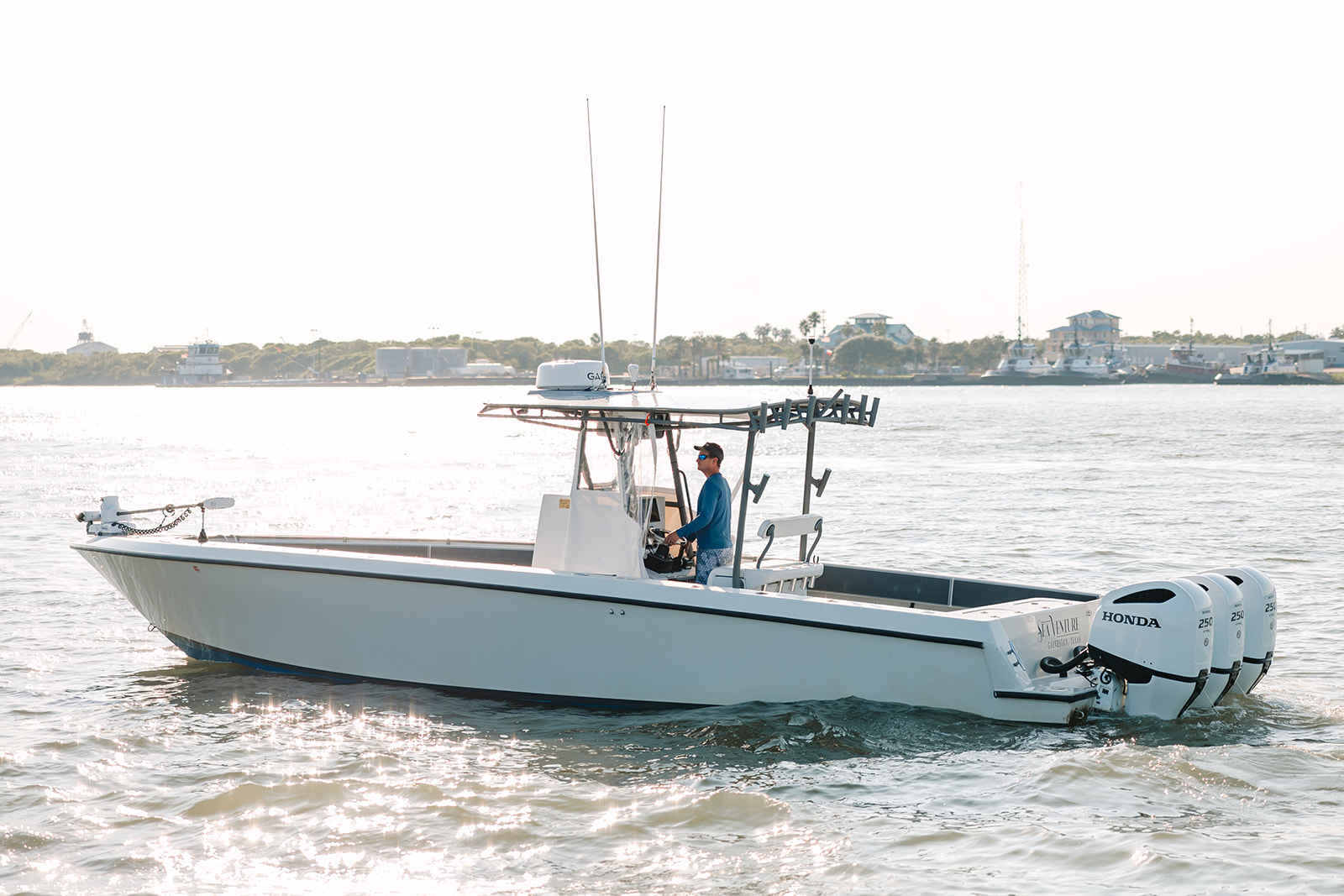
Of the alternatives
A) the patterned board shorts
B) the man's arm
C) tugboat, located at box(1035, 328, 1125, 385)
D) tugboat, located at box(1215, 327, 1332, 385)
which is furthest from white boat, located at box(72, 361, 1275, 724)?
tugboat, located at box(1215, 327, 1332, 385)

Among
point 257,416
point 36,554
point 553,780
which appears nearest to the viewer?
point 553,780

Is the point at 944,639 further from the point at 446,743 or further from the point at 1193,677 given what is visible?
the point at 446,743

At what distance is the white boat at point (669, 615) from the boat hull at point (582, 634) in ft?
0.04

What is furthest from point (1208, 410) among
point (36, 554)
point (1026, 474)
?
point (36, 554)

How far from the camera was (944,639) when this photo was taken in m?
7.16

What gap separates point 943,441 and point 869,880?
42151 millimetres

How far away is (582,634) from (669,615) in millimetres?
677

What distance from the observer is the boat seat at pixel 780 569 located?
25.1ft

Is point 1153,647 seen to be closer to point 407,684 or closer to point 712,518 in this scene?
point 712,518

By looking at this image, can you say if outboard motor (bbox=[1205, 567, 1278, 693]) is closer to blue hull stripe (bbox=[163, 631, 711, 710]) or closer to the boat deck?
the boat deck

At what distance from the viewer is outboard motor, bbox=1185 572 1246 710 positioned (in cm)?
725

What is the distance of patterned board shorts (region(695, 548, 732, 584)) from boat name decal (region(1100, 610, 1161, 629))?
2456 mm

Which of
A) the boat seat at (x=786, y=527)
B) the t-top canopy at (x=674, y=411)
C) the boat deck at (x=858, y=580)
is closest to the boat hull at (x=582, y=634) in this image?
the boat seat at (x=786, y=527)

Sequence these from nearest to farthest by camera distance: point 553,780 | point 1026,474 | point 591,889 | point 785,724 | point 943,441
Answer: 1. point 591,889
2. point 553,780
3. point 785,724
4. point 1026,474
5. point 943,441
